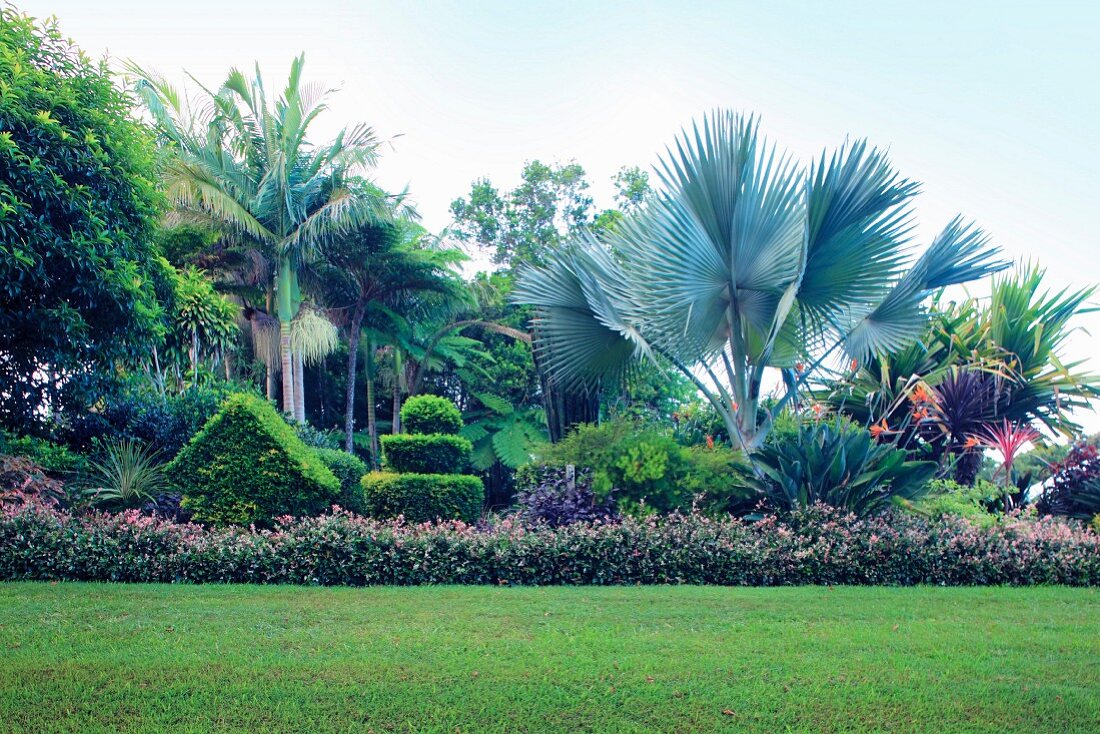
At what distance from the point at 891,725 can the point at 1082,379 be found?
11741 mm

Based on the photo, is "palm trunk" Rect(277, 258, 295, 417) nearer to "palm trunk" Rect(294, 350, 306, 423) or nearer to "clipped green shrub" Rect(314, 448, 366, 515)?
"palm trunk" Rect(294, 350, 306, 423)

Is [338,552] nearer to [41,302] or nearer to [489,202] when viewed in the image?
[41,302]

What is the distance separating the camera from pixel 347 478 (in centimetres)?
1236

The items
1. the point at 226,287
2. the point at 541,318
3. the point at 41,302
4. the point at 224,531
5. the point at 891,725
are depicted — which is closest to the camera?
the point at 891,725

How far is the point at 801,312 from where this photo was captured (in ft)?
31.1

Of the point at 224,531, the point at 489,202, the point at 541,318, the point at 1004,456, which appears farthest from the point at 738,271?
the point at 489,202

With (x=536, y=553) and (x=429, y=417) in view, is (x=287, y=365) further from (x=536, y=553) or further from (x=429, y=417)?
(x=536, y=553)

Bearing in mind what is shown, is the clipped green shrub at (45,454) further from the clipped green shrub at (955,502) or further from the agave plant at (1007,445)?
the agave plant at (1007,445)

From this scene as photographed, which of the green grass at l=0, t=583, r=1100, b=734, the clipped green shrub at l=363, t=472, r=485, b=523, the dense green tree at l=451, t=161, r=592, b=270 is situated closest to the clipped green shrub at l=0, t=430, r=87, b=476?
the clipped green shrub at l=363, t=472, r=485, b=523

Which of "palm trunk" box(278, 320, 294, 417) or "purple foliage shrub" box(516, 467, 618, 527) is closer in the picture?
"purple foliage shrub" box(516, 467, 618, 527)

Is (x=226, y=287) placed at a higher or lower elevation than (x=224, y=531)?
higher

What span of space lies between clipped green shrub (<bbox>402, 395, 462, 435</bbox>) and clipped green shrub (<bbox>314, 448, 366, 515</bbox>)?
1682mm

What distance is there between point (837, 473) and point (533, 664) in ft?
17.9

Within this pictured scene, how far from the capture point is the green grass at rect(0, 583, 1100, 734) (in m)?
3.70
